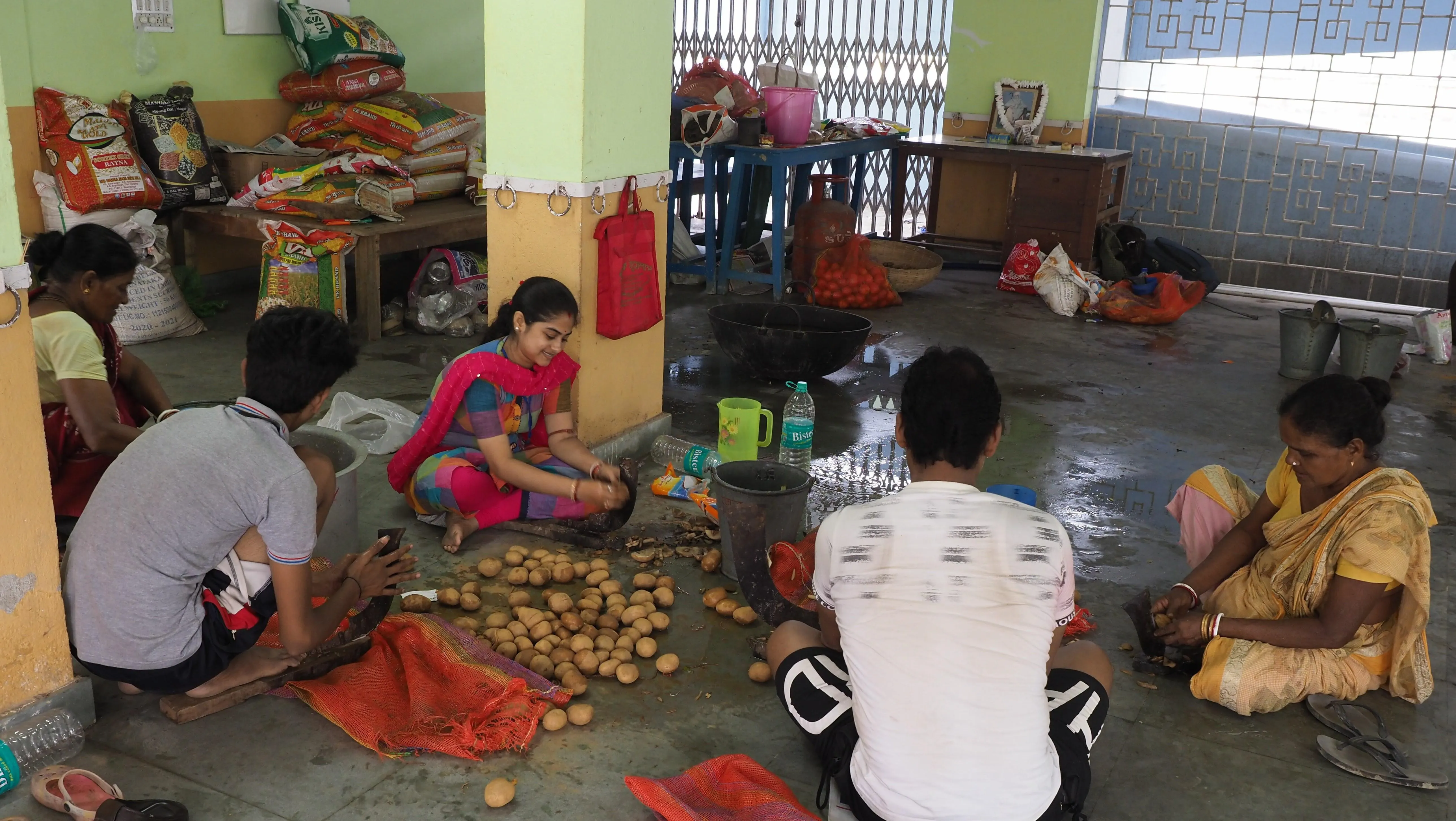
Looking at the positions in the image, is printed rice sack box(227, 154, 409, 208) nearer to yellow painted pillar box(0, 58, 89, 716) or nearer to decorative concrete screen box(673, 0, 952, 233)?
decorative concrete screen box(673, 0, 952, 233)

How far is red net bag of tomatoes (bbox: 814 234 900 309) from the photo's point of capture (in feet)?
22.1

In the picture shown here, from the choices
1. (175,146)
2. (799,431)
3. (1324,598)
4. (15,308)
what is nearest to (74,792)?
(15,308)

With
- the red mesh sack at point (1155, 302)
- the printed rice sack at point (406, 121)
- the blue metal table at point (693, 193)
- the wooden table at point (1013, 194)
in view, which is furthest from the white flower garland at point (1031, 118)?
the printed rice sack at point (406, 121)

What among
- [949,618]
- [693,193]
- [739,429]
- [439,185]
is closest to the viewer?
[949,618]

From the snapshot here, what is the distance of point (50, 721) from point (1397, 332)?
219 inches

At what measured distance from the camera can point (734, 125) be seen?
6.72m

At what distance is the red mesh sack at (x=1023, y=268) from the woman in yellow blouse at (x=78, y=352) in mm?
5651

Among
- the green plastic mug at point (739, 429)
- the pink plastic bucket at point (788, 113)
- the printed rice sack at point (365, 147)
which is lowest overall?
the green plastic mug at point (739, 429)

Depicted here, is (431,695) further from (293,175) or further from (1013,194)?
(1013,194)

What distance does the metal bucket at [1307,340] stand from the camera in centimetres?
559

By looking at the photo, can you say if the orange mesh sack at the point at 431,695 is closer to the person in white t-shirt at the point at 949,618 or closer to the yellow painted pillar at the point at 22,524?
the yellow painted pillar at the point at 22,524

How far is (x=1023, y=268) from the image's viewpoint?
7.45m

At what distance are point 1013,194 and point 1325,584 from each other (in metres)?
5.32

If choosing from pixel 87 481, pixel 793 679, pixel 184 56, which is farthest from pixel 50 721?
pixel 184 56
